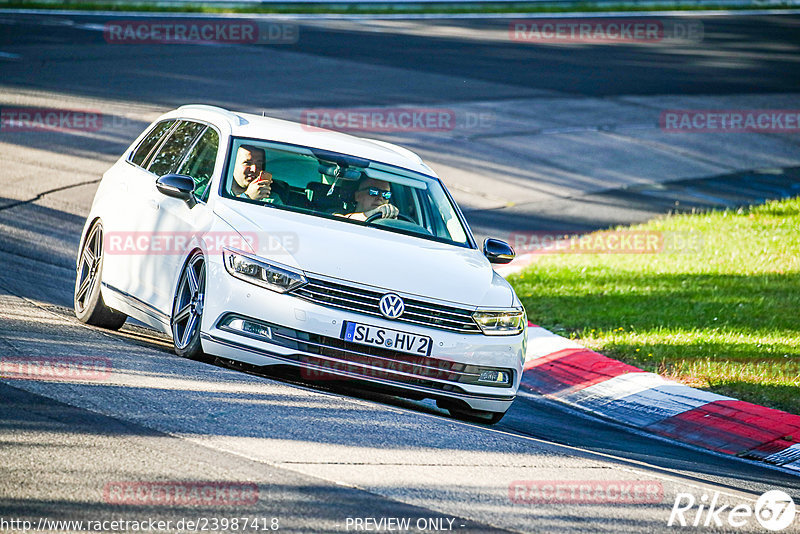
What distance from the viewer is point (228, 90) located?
21484 mm

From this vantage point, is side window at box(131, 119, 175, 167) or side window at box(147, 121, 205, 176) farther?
side window at box(131, 119, 175, 167)

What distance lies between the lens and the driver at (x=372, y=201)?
26.6 ft

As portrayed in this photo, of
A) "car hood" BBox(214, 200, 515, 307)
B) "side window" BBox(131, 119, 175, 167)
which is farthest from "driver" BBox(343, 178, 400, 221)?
Result: "side window" BBox(131, 119, 175, 167)

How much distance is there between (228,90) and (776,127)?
39.2 ft

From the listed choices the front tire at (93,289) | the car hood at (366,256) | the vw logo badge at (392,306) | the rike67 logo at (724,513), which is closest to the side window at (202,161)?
the car hood at (366,256)

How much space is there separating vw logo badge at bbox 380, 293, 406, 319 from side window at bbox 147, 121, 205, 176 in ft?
8.33

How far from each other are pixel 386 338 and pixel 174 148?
2900 mm

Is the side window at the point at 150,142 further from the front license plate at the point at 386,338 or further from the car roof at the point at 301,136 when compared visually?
the front license plate at the point at 386,338

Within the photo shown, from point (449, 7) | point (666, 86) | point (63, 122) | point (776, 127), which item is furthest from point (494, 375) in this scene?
point (449, 7)

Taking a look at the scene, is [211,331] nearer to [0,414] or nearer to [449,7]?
[0,414]

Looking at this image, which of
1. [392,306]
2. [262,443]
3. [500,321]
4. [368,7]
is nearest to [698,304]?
[500,321]

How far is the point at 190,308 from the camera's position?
7.31 metres

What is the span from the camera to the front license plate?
6832mm

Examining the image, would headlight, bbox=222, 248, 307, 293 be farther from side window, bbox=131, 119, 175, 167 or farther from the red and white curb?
the red and white curb
